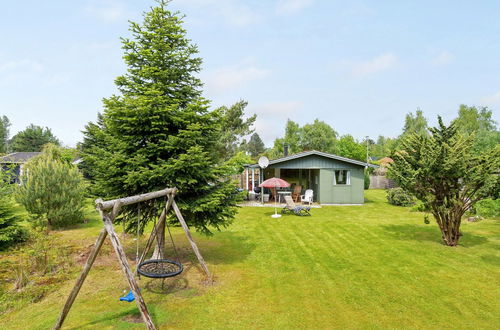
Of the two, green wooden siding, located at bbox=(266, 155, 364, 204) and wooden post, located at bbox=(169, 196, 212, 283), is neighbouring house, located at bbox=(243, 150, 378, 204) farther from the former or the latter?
wooden post, located at bbox=(169, 196, 212, 283)

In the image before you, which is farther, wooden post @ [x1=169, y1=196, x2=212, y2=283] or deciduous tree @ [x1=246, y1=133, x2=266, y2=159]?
deciduous tree @ [x1=246, y1=133, x2=266, y2=159]

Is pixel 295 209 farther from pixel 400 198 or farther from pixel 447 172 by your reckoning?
pixel 400 198

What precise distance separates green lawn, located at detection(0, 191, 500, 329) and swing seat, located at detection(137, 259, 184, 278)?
59cm

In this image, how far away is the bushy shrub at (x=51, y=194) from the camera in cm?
1166

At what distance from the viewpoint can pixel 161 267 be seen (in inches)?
233

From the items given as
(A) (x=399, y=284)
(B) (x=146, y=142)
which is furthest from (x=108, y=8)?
(A) (x=399, y=284)

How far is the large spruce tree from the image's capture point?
6.74 meters

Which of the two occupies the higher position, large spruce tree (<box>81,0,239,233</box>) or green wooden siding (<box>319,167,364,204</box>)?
large spruce tree (<box>81,0,239,233</box>)

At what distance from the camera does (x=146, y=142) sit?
726 centimetres

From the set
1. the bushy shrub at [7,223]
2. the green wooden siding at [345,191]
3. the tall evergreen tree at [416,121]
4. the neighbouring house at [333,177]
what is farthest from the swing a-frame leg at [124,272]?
the tall evergreen tree at [416,121]

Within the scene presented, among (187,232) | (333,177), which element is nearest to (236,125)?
(333,177)

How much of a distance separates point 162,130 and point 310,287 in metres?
5.36

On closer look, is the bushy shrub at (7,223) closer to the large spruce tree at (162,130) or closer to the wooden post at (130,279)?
the large spruce tree at (162,130)

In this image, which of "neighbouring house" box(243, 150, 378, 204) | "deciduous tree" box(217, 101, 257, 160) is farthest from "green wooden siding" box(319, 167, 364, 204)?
"deciduous tree" box(217, 101, 257, 160)
